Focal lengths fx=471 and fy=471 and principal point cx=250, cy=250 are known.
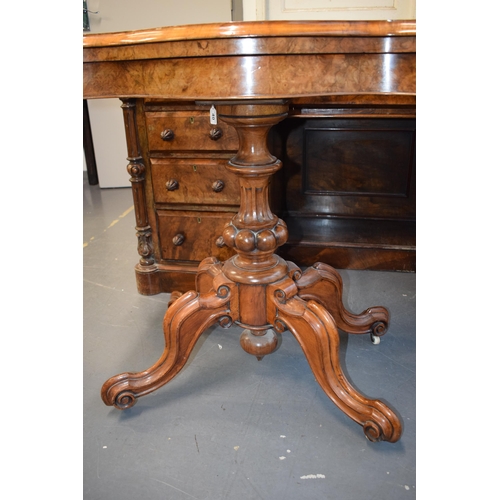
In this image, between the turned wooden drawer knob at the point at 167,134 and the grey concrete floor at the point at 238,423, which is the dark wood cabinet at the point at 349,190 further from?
the turned wooden drawer knob at the point at 167,134

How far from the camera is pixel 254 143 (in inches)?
42.9

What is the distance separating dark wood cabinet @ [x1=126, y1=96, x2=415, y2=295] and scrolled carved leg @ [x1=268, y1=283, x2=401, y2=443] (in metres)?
0.63

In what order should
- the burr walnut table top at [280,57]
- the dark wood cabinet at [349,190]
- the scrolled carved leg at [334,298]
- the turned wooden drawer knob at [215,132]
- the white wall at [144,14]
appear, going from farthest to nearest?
the white wall at [144,14], the dark wood cabinet at [349,190], the turned wooden drawer knob at [215,132], the scrolled carved leg at [334,298], the burr walnut table top at [280,57]

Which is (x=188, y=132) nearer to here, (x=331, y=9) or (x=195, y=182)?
(x=195, y=182)

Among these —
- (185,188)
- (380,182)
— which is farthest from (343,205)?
(185,188)

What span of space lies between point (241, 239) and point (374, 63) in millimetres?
525

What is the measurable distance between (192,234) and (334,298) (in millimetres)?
644

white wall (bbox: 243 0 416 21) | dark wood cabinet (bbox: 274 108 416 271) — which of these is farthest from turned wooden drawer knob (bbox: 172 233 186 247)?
white wall (bbox: 243 0 416 21)

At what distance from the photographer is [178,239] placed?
1749 mm

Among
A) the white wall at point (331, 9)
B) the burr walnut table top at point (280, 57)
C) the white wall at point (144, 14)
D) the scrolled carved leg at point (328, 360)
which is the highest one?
the white wall at point (144, 14)

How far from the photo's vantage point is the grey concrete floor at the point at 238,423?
1.00m

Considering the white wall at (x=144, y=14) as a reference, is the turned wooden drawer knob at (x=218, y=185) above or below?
below

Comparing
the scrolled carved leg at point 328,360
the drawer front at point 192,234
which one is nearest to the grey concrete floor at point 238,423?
the scrolled carved leg at point 328,360

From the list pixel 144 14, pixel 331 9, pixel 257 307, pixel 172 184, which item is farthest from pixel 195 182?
pixel 144 14
